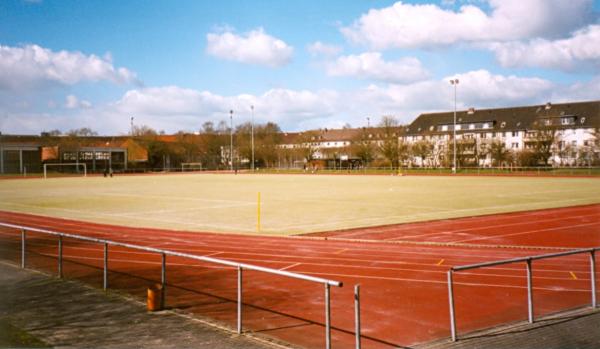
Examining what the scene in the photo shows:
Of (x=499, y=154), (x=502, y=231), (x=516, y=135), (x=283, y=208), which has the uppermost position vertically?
(x=516, y=135)

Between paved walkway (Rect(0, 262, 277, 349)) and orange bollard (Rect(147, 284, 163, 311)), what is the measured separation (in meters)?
0.15

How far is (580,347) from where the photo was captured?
23.9 feet

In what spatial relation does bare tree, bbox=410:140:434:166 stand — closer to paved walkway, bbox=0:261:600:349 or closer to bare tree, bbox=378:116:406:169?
bare tree, bbox=378:116:406:169

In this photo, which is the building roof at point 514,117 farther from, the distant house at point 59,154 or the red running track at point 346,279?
the red running track at point 346,279

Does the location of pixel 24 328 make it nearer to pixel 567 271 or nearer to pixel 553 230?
pixel 567 271

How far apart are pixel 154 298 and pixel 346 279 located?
4234 mm

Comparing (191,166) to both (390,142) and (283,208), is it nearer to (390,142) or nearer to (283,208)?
(390,142)

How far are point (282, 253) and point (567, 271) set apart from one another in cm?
705

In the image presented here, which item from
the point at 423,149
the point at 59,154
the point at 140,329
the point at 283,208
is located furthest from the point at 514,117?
the point at 140,329

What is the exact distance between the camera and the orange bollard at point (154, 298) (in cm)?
938

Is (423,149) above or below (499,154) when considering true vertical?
above

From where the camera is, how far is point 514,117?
113875mm

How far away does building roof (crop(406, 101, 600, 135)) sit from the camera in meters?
103

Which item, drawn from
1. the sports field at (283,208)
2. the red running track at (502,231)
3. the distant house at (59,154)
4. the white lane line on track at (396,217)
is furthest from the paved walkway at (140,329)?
the distant house at (59,154)
